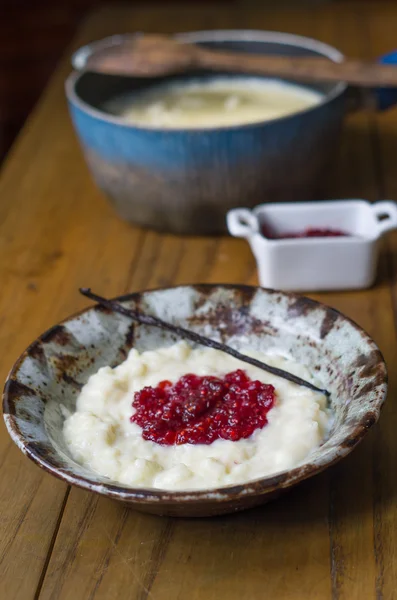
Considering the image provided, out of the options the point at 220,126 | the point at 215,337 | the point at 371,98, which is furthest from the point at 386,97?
the point at 215,337

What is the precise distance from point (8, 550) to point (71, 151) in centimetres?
142

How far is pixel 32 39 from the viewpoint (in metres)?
4.68

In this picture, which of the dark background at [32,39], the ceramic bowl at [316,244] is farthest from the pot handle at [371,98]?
the dark background at [32,39]

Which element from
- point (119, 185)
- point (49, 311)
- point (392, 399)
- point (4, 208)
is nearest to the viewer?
point (392, 399)

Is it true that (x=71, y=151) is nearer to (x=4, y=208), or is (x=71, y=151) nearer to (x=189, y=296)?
(x=4, y=208)

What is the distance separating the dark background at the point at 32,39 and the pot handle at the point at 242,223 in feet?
8.56

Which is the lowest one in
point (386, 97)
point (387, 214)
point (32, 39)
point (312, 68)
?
point (32, 39)

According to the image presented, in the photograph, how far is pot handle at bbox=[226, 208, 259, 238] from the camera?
1.68 meters

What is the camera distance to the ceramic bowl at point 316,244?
65.2 inches

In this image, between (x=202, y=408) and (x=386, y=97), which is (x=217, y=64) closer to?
(x=386, y=97)

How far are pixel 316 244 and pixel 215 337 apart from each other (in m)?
0.34

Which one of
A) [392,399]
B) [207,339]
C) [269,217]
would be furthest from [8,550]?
[269,217]

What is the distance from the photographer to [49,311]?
171cm

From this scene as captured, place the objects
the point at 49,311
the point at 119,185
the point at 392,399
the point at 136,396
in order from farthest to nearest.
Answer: the point at 119,185 < the point at 49,311 < the point at 392,399 < the point at 136,396
